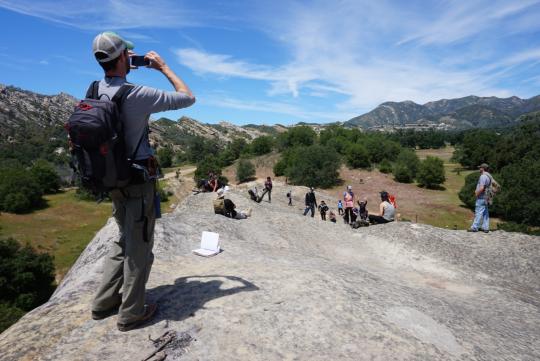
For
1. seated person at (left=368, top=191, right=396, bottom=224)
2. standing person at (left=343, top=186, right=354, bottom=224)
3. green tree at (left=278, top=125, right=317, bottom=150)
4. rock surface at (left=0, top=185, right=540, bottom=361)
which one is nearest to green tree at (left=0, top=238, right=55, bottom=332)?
standing person at (left=343, top=186, right=354, bottom=224)

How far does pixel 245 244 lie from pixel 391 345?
532 cm

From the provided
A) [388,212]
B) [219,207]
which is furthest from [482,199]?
[219,207]

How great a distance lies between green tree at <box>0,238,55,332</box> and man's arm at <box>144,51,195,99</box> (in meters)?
29.6

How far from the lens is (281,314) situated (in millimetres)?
4934

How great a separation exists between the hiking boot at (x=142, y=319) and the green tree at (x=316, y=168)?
57.2 metres

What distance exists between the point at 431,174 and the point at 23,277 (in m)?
60.4

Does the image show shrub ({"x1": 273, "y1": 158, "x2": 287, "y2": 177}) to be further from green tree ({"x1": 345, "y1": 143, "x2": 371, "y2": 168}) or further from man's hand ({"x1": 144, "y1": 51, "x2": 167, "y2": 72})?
man's hand ({"x1": 144, "y1": 51, "x2": 167, "y2": 72})

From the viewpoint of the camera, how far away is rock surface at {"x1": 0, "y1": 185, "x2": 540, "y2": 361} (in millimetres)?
4156

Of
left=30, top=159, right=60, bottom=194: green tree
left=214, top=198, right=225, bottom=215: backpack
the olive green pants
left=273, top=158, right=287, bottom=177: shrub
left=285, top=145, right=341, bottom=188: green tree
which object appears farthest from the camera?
left=30, top=159, right=60, bottom=194: green tree

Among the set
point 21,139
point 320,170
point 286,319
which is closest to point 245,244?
point 286,319

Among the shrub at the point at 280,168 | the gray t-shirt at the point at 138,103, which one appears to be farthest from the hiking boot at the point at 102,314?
the shrub at the point at 280,168

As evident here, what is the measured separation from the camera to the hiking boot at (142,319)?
4.19 metres

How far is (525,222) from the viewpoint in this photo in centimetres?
4541

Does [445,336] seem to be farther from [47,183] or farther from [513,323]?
[47,183]
